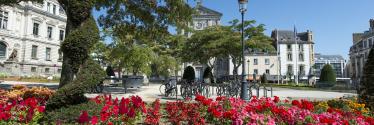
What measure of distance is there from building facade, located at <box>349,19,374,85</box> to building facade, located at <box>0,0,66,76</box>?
210 ft

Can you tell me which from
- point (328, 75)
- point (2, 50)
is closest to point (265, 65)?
point (328, 75)

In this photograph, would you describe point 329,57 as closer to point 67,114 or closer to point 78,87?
point 78,87

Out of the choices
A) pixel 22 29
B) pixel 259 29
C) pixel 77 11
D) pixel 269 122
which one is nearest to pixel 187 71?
pixel 259 29

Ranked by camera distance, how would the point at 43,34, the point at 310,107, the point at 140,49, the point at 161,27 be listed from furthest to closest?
the point at 43,34 → the point at 140,49 → the point at 161,27 → the point at 310,107

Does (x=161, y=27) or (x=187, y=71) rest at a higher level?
(x=161, y=27)

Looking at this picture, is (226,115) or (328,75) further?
(328,75)

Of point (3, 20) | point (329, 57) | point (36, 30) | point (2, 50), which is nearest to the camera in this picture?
point (2, 50)

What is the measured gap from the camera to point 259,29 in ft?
91.7

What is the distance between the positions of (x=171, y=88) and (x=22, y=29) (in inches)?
→ 1593

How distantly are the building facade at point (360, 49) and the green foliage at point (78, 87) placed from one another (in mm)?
67043

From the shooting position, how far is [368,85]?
30.4ft

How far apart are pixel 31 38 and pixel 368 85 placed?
49089mm

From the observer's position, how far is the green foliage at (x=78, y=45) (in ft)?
22.6

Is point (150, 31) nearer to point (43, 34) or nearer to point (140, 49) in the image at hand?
point (140, 49)
